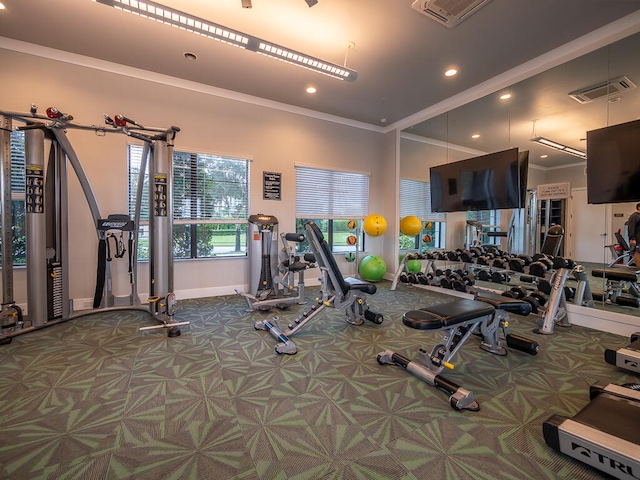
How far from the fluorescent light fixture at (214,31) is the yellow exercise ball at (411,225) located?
10.2 ft

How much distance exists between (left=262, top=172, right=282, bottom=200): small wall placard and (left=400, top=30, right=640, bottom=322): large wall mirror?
3.31 meters

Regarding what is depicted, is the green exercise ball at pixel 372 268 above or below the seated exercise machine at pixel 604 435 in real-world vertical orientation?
above

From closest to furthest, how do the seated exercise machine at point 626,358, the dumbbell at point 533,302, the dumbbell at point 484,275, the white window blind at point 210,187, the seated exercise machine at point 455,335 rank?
the seated exercise machine at point 455,335 → the seated exercise machine at point 626,358 → the dumbbell at point 533,302 → the white window blind at point 210,187 → the dumbbell at point 484,275

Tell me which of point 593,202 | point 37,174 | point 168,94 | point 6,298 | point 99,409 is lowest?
point 99,409

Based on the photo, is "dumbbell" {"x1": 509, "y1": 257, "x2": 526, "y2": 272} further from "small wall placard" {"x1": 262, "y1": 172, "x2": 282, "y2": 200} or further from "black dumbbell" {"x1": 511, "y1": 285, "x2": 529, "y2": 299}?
"small wall placard" {"x1": 262, "y1": 172, "x2": 282, "y2": 200}

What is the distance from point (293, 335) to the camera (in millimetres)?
3111

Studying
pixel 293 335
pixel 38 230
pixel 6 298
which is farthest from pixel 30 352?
pixel 293 335

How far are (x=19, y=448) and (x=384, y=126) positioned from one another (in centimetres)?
671

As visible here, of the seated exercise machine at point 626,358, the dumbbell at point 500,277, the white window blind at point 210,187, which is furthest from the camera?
the white window blind at point 210,187

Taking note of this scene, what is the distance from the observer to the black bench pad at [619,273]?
315 cm

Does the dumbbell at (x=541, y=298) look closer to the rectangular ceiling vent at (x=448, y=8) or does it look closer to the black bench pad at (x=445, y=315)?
the black bench pad at (x=445, y=315)

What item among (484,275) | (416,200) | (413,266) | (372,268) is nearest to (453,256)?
(484,275)

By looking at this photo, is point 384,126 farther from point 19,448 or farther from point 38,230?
point 19,448

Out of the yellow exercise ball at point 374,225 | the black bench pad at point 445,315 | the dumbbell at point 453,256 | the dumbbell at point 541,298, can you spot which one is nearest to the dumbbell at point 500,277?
the dumbbell at point 453,256
